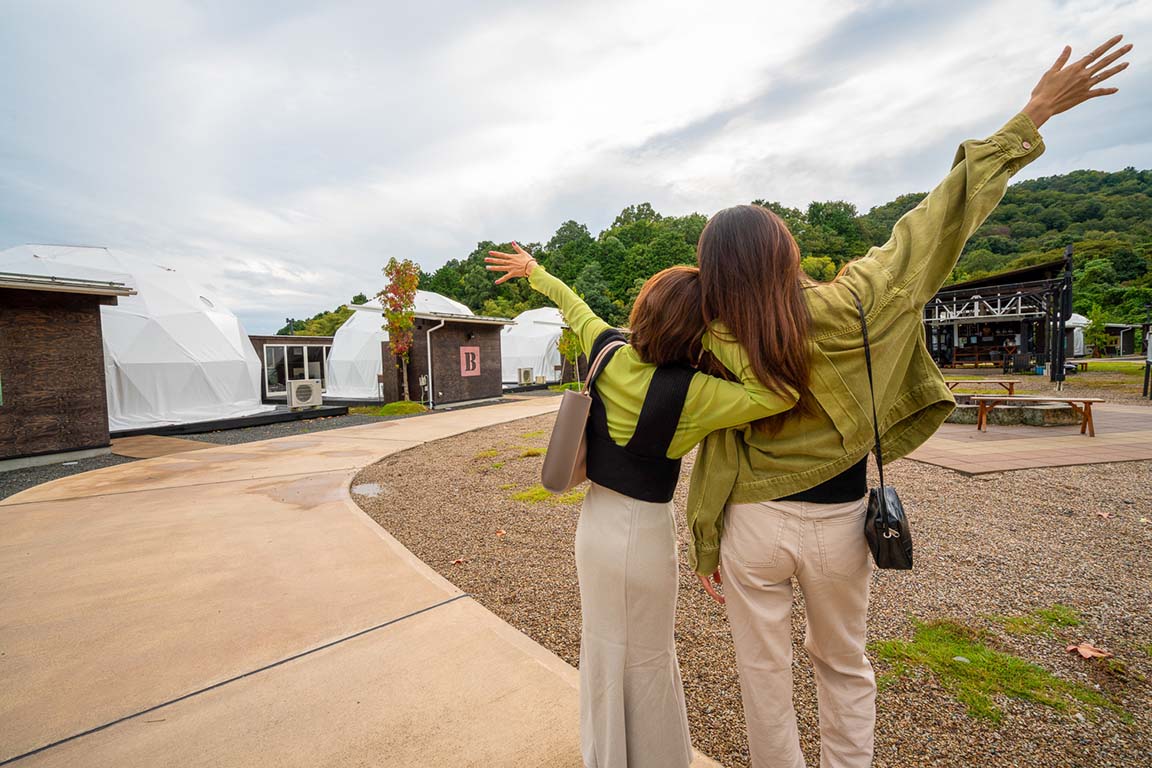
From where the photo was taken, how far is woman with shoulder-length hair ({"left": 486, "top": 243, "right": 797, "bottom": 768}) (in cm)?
131

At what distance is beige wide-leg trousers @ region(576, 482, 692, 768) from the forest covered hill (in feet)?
117

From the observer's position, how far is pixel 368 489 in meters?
6.15

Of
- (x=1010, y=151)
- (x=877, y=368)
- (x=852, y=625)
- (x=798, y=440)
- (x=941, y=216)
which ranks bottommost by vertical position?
(x=852, y=625)

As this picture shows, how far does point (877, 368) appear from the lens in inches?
53.9

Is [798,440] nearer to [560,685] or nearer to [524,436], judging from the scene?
[560,685]

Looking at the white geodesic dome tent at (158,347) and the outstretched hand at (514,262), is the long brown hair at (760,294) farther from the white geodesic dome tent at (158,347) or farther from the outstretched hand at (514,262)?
the white geodesic dome tent at (158,347)

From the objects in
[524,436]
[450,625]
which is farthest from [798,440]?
[524,436]

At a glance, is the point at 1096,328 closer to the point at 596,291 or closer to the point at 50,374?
the point at 596,291

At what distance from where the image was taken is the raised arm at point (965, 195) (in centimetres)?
134

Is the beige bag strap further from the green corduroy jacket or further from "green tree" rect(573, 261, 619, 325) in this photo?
"green tree" rect(573, 261, 619, 325)

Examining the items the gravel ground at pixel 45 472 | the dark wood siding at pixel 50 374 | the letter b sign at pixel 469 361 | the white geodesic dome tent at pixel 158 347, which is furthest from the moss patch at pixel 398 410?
the gravel ground at pixel 45 472

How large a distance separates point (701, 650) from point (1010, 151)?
2.46 m

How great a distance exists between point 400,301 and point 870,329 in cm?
1633

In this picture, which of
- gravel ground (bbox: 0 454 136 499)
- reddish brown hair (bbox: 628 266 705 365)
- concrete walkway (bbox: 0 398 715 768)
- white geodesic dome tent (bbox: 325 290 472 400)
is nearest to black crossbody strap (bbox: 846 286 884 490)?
reddish brown hair (bbox: 628 266 705 365)
